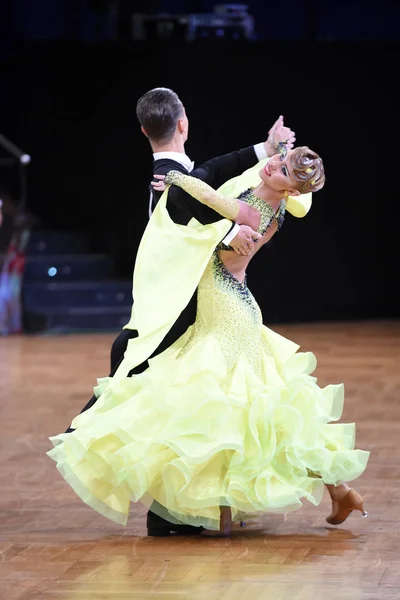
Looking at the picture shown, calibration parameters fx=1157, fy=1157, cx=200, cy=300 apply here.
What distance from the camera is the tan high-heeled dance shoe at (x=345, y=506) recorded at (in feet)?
11.4

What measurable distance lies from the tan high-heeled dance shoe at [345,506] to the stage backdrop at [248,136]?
711 cm

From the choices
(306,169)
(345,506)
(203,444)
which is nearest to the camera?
(203,444)

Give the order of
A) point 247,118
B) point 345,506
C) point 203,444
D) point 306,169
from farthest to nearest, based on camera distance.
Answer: point 247,118, point 345,506, point 306,169, point 203,444

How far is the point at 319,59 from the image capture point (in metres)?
10.5

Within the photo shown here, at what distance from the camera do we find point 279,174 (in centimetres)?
338

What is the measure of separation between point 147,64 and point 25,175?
1599 millimetres

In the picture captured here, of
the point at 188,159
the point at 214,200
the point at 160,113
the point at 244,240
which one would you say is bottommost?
the point at 244,240

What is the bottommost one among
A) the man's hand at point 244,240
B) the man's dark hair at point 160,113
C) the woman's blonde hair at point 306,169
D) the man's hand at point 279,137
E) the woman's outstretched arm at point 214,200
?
the man's hand at point 244,240

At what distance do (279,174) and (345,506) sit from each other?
1.02m

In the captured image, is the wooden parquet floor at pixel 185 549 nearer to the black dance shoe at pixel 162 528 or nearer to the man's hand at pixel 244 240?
the black dance shoe at pixel 162 528

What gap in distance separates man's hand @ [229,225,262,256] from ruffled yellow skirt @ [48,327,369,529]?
0.29 meters

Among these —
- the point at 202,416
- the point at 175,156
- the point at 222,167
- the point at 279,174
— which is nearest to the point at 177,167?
the point at 175,156

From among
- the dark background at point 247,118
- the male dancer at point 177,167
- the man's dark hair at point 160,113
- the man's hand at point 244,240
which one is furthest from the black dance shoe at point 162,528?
the dark background at point 247,118

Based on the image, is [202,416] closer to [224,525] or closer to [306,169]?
[224,525]
